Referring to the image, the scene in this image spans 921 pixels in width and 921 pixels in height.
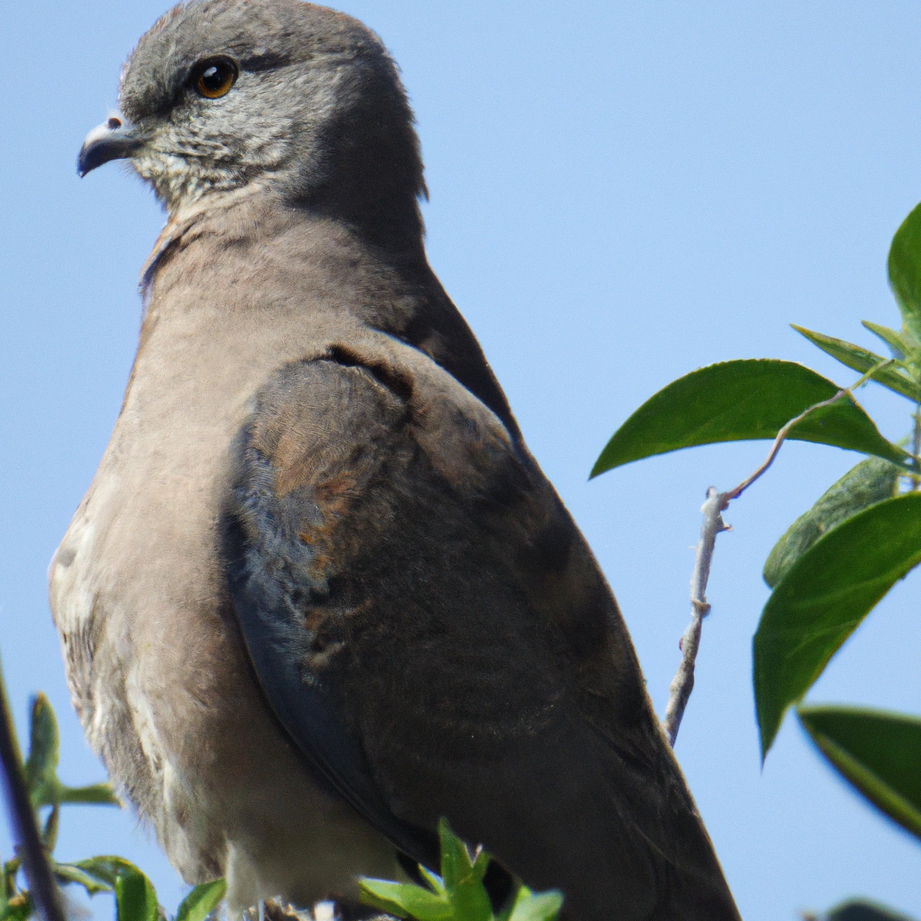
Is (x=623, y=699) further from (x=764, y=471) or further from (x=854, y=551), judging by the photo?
(x=854, y=551)

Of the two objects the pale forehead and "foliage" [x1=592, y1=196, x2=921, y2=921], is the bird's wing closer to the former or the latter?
"foliage" [x1=592, y1=196, x2=921, y2=921]

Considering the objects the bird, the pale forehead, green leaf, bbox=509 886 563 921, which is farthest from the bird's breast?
green leaf, bbox=509 886 563 921

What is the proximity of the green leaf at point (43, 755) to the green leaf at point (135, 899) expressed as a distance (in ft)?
0.88

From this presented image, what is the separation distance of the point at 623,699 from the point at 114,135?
2.68m

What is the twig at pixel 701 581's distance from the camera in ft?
7.34

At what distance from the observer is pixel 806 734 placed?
63 cm

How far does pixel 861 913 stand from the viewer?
0.65m

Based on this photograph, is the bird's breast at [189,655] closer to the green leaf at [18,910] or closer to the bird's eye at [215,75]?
the green leaf at [18,910]

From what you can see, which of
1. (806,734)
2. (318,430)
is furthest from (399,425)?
(806,734)

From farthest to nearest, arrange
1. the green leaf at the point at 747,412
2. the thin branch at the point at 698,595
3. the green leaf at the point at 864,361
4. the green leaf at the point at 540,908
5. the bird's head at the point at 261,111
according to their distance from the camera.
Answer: the bird's head at the point at 261,111 → the thin branch at the point at 698,595 → the green leaf at the point at 864,361 → the green leaf at the point at 747,412 → the green leaf at the point at 540,908

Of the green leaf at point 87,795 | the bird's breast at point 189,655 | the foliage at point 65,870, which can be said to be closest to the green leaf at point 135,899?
the foliage at point 65,870

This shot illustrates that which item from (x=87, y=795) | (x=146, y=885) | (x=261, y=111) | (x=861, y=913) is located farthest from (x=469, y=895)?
(x=261, y=111)

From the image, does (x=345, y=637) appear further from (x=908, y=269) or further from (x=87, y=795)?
(x=908, y=269)

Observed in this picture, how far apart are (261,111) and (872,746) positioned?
3625 millimetres
